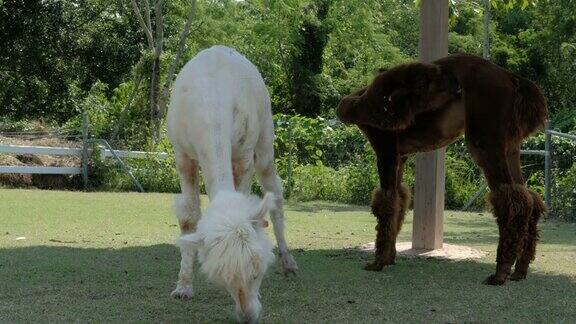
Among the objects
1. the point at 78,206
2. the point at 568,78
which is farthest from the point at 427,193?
the point at 568,78

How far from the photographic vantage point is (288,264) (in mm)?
7086

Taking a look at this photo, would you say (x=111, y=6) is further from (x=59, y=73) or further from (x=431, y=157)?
(x=431, y=157)

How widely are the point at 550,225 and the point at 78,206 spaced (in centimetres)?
756

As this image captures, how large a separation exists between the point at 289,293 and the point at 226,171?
1261 mm

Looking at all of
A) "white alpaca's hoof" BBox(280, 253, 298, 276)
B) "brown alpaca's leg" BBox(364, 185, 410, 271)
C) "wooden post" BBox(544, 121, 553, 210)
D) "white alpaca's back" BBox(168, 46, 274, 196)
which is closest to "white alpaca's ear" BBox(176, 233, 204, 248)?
"white alpaca's back" BBox(168, 46, 274, 196)

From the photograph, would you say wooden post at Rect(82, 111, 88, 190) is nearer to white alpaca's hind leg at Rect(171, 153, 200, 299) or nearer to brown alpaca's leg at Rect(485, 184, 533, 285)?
white alpaca's hind leg at Rect(171, 153, 200, 299)

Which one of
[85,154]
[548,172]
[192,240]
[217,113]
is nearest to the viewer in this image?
[192,240]

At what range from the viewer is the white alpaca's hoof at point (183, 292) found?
228 inches

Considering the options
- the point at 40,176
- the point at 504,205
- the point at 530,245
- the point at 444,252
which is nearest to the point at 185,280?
the point at 504,205

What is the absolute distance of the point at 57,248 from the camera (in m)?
8.23

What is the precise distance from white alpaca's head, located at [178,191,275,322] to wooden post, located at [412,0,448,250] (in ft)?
13.7

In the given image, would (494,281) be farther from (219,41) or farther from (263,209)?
(219,41)

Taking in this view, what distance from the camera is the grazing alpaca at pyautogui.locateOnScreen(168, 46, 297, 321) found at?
4438mm

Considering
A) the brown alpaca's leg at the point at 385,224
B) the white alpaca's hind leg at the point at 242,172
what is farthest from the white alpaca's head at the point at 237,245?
the brown alpaca's leg at the point at 385,224
